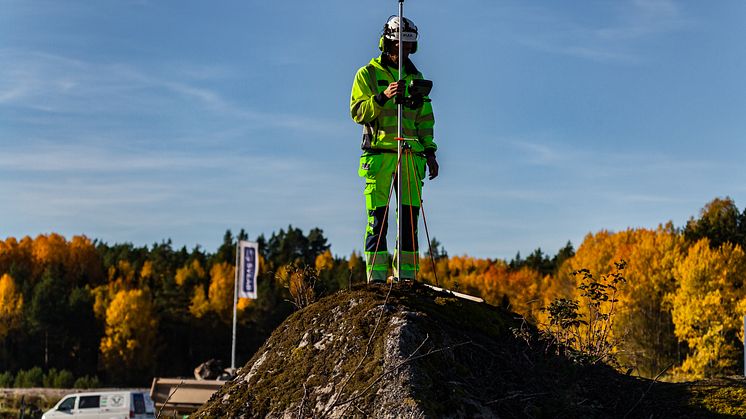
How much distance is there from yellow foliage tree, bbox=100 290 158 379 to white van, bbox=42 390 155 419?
69.1 meters

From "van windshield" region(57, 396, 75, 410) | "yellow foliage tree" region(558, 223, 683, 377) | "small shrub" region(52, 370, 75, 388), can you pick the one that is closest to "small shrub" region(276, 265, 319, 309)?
"van windshield" region(57, 396, 75, 410)

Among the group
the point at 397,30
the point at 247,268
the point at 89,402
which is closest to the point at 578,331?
the point at 397,30

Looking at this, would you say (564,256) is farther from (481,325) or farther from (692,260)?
(481,325)

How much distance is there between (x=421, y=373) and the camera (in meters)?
4.83

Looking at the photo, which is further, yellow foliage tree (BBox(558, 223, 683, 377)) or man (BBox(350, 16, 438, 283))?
yellow foliage tree (BBox(558, 223, 683, 377))

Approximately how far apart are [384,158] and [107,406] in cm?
2476

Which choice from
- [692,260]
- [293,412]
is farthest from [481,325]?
[692,260]

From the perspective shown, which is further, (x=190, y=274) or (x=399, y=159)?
(x=190, y=274)

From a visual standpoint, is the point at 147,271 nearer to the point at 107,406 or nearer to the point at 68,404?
the point at 68,404

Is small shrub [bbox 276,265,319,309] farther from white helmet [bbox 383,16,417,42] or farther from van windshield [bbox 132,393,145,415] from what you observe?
van windshield [bbox 132,393,145,415]

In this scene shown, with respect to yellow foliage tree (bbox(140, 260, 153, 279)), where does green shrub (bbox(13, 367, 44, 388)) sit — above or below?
below

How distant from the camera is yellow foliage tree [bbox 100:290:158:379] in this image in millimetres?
99375

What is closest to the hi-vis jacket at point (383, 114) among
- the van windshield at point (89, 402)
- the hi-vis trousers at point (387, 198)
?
the hi-vis trousers at point (387, 198)

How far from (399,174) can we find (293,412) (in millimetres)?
2342
